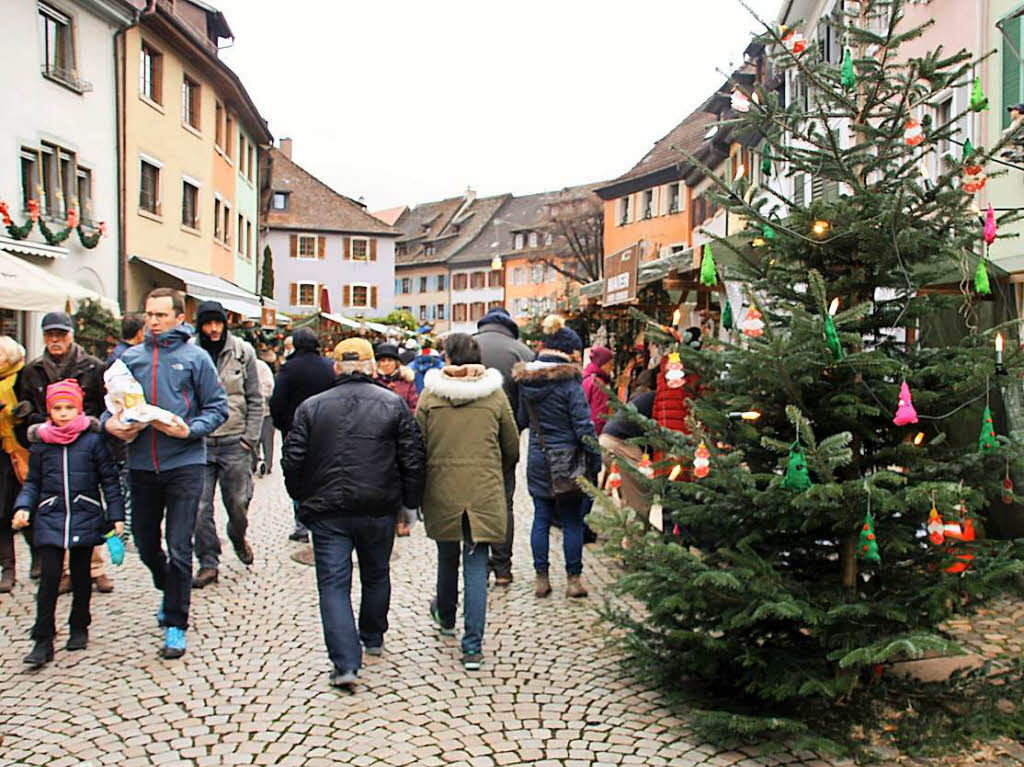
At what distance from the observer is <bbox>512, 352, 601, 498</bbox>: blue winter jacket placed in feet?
22.7

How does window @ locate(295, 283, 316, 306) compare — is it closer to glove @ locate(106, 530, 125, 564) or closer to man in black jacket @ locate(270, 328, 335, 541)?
man in black jacket @ locate(270, 328, 335, 541)

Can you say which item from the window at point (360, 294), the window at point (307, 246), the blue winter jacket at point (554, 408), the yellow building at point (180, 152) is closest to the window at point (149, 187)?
the yellow building at point (180, 152)

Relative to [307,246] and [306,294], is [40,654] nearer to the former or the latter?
[307,246]

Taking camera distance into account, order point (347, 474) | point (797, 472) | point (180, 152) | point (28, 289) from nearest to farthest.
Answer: point (797, 472) < point (347, 474) < point (28, 289) < point (180, 152)

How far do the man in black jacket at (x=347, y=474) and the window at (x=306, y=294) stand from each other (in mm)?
59363

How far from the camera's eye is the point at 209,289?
76.7 feet

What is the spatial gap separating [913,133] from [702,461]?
1803mm

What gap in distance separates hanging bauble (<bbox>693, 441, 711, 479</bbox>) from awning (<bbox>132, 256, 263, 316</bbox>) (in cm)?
1742

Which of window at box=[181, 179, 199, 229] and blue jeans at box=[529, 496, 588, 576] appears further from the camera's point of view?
window at box=[181, 179, 199, 229]

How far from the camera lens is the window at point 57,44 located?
60.3 ft

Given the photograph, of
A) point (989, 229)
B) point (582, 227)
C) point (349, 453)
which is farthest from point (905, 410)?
point (582, 227)

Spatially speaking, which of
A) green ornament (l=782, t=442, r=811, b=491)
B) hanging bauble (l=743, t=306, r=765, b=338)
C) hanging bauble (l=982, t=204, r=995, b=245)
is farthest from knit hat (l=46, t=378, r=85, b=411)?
hanging bauble (l=982, t=204, r=995, b=245)

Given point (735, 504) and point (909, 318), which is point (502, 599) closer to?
point (735, 504)

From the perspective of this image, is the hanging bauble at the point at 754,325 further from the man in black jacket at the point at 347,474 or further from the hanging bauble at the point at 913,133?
the man in black jacket at the point at 347,474
